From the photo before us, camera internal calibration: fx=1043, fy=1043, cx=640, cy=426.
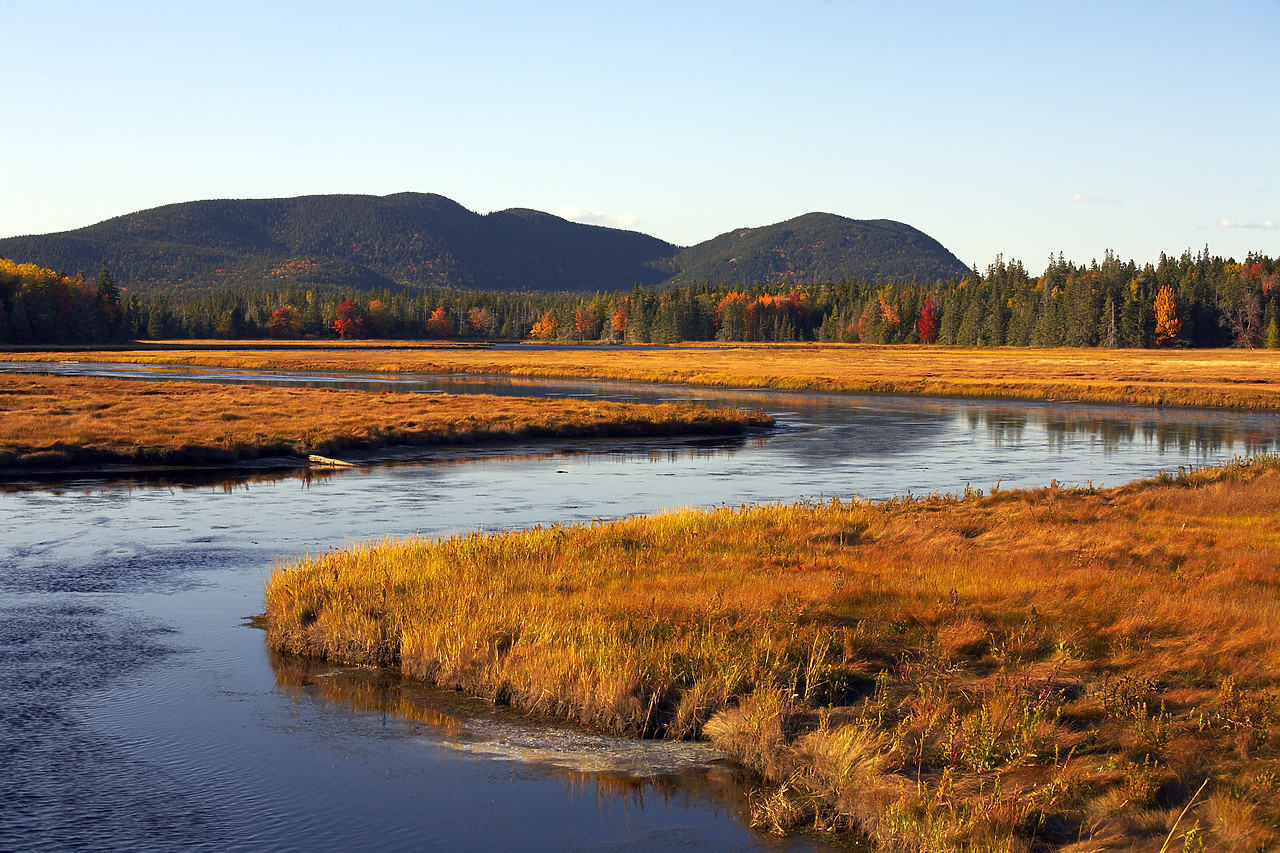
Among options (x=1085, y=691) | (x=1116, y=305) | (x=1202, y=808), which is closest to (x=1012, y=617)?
(x=1085, y=691)

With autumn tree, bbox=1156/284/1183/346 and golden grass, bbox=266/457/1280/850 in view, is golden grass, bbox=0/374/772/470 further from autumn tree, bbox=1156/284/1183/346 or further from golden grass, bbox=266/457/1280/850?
autumn tree, bbox=1156/284/1183/346

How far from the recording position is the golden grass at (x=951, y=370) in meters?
74.7

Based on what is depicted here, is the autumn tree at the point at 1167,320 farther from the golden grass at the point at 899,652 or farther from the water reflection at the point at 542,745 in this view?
the water reflection at the point at 542,745

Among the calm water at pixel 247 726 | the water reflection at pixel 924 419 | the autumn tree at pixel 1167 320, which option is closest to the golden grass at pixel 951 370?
the water reflection at pixel 924 419

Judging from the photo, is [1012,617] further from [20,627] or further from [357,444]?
[357,444]

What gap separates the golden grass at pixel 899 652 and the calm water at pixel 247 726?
2.14 ft

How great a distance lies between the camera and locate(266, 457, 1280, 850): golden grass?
8.91 metres

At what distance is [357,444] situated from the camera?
41.8 m

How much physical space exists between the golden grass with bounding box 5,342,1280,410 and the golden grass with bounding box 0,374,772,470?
31409mm

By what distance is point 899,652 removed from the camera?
12562 millimetres

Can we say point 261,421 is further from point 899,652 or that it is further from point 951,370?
point 951,370

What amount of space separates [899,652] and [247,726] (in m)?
7.67

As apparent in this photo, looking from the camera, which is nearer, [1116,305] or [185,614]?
[185,614]

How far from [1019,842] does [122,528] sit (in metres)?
21.9
